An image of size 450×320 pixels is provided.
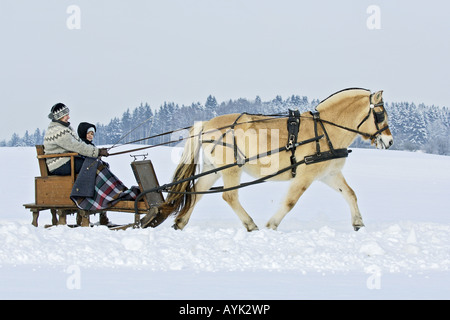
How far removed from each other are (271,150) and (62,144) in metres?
2.57

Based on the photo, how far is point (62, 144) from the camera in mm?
7031

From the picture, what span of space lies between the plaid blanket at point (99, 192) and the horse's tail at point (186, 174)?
0.51 meters

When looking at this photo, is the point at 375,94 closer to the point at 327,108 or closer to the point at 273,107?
the point at 327,108

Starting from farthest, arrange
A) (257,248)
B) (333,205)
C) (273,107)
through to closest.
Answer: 1. (273,107)
2. (333,205)
3. (257,248)

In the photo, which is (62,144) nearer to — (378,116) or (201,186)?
(201,186)

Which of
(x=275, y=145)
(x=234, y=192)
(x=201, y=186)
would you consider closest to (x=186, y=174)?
(x=201, y=186)

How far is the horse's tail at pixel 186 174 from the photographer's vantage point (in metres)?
7.34

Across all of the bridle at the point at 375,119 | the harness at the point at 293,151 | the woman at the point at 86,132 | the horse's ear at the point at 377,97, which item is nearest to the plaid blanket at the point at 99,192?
the harness at the point at 293,151

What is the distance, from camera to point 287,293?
4.66 metres

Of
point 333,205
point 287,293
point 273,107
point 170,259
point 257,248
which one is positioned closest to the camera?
point 287,293

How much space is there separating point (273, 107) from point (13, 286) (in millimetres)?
34300

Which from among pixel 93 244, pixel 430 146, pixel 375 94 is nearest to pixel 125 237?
pixel 93 244

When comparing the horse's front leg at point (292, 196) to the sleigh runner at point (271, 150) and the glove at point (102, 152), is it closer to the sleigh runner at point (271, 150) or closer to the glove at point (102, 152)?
the sleigh runner at point (271, 150)

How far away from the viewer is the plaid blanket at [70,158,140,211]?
22.9 feet
